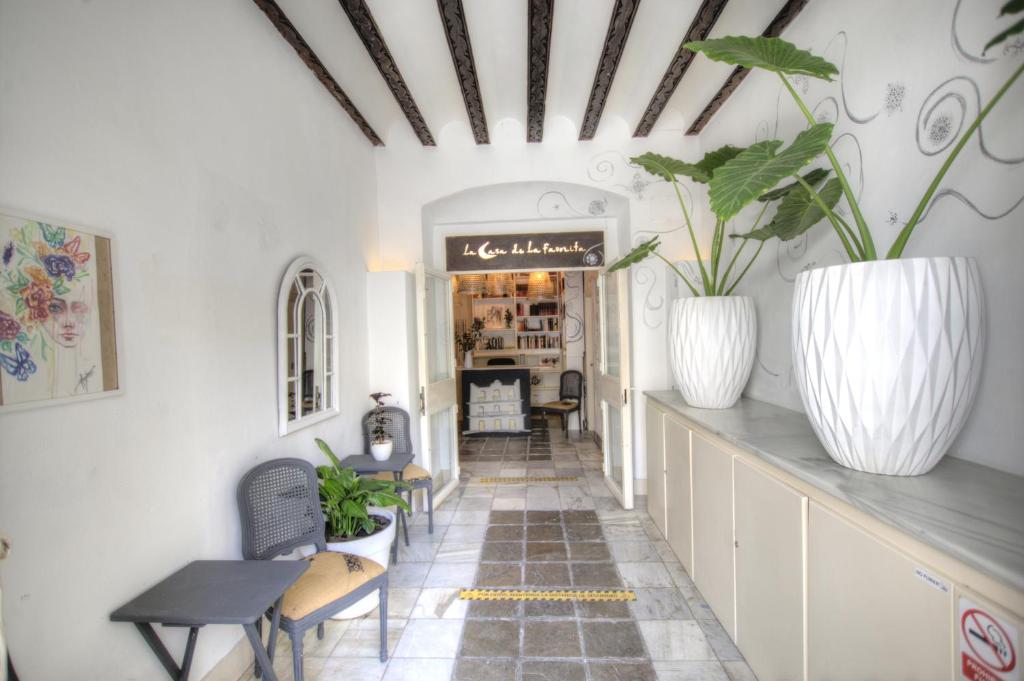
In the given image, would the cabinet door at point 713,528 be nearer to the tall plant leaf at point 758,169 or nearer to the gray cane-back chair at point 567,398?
the tall plant leaf at point 758,169

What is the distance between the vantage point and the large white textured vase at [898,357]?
4.67ft

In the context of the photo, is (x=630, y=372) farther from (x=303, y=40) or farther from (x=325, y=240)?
(x=303, y=40)

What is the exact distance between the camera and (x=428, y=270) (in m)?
4.47

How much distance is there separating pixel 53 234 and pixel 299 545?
5.63ft

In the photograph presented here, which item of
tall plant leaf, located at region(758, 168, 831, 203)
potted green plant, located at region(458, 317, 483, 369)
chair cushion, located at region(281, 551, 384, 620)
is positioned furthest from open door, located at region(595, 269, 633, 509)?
potted green plant, located at region(458, 317, 483, 369)

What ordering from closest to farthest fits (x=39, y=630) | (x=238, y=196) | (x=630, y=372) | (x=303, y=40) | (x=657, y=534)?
(x=39, y=630) → (x=238, y=196) → (x=303, y=40) → (x=657, y=534) → (x=630, y=372)

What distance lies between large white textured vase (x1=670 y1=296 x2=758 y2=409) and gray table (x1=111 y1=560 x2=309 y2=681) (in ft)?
7.82

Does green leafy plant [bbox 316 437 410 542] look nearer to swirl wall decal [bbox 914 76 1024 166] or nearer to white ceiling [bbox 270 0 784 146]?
white ceiling [bbox 270 0 784 146]

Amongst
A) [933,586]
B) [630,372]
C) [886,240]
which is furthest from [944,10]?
[630,372]

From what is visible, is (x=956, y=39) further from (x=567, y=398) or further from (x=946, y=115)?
(x=567, y=398)

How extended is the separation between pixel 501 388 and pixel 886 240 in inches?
231

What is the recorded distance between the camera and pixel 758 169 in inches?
65.4

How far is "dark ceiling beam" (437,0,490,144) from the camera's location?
270cm

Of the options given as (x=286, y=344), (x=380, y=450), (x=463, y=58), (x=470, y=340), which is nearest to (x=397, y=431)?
(x=380, y=450)
